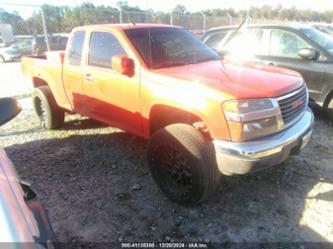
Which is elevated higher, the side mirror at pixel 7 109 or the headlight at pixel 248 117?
the side mirror at pixel 7 109

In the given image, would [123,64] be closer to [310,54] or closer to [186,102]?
[186,102]

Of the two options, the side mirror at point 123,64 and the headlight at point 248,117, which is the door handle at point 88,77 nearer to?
the side mirror at point 123,64

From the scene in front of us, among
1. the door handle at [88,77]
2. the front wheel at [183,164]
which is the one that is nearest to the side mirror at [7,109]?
the front wheel at [183,164]

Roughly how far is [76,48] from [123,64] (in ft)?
4.98

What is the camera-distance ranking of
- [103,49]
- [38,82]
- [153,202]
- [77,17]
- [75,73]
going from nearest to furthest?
1. [153,202]
2. [103,49]
3. [75,73]
4. [38,82]
5. [77,17]

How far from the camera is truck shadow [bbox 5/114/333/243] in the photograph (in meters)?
2.86

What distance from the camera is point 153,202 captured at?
3.32 m

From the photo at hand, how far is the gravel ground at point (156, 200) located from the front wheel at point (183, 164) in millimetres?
199

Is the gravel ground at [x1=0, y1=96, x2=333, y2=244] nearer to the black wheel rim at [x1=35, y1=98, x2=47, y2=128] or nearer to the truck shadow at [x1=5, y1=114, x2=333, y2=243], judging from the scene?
the truck shadow at [x1=5, y1=114, x2=333, y2=243]

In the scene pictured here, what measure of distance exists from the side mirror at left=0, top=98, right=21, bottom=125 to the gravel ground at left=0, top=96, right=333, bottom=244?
1.27 m

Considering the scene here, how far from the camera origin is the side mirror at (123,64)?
3385 mm

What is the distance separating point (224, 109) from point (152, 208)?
1.32 m

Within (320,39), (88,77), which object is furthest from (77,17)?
(320,39)

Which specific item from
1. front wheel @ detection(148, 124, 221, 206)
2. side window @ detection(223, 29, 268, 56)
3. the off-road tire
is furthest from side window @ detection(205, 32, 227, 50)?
front wheel @ detection(148, 124, 221, 206)
